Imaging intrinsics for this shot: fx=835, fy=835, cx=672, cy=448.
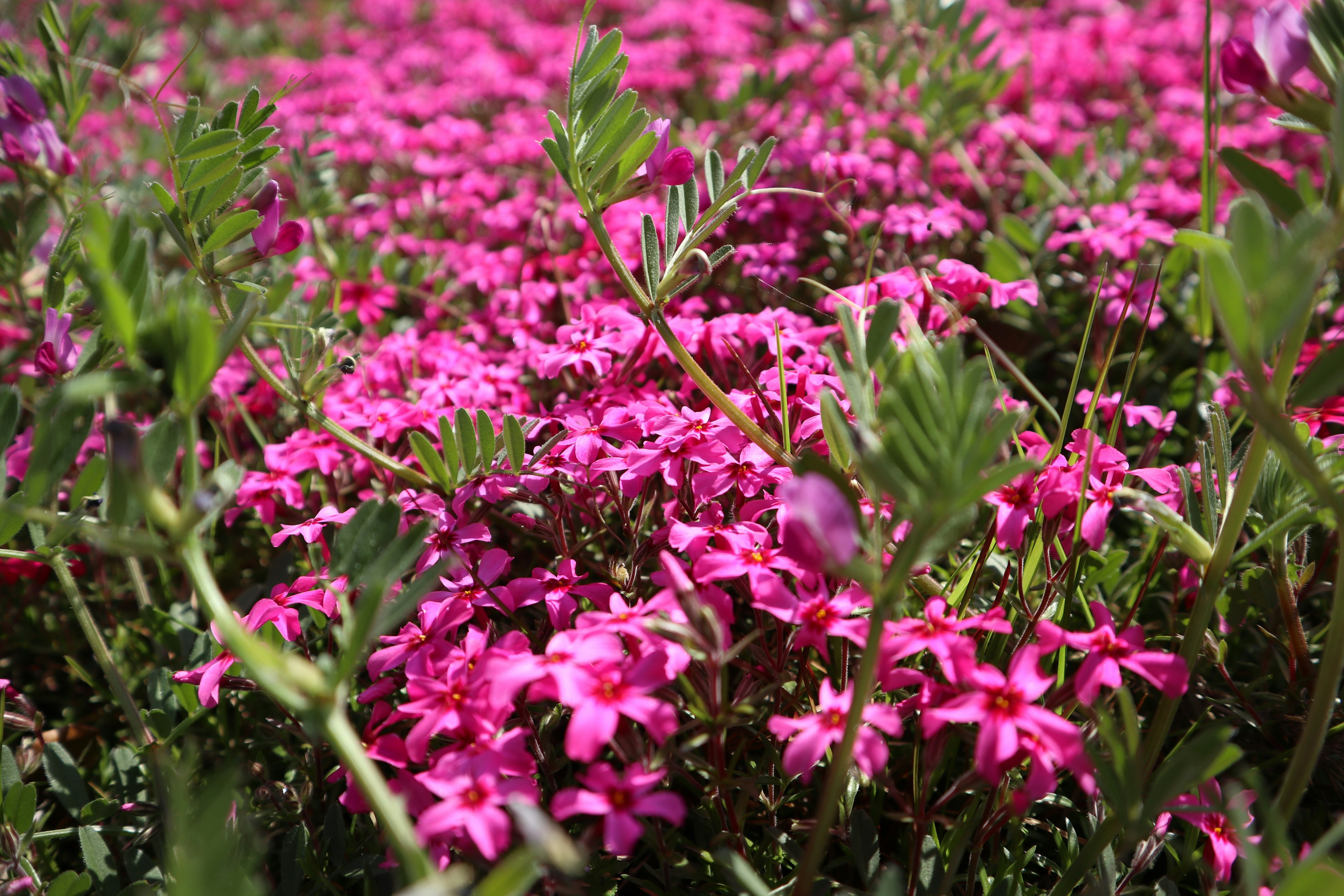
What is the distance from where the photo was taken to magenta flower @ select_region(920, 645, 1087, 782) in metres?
1.08

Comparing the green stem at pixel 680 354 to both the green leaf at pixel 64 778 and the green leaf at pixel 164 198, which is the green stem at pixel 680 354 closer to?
the green leaf at pixel 164 198

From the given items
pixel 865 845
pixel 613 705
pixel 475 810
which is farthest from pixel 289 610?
pixel 865 845

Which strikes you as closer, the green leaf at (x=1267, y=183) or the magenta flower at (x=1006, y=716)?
the magenta flower at (x=1006, y=716)

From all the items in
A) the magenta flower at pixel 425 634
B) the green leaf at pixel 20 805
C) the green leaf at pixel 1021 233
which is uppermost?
the green leaf at pixel 1021 233

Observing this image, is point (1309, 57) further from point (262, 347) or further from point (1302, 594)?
point (262, 347)

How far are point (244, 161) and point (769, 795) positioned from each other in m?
1.62

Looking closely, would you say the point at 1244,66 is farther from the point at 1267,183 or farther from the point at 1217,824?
the point at 1217,824

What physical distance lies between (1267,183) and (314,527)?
1.71 m

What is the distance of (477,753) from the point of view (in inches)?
45.5

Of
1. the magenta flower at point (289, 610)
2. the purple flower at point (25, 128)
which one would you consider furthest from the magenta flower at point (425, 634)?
the purple flower at point (25, 128)

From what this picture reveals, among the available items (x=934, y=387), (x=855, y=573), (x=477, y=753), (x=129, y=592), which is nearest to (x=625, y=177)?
(x=934, y=387)

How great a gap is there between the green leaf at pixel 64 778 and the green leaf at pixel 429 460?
37.4 inches

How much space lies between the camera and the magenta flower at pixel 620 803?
1.06 m

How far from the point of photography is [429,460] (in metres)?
1.62
